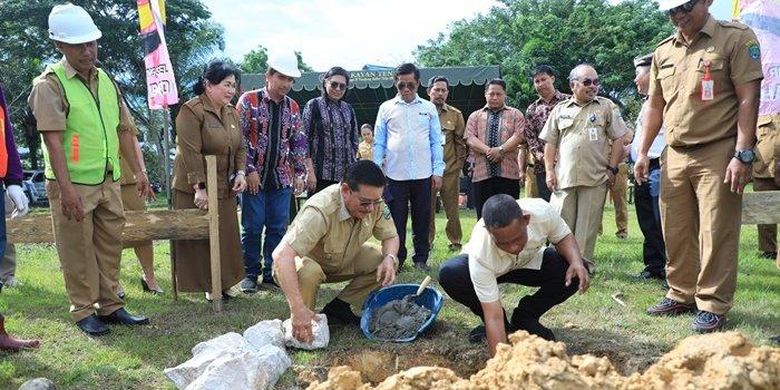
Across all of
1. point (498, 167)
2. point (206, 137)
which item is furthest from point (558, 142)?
point (206, 137)

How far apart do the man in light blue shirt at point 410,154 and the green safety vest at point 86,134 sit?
238cm

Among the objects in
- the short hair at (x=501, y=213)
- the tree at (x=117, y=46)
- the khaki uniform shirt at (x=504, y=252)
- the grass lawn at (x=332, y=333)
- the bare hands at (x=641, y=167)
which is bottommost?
the grass lawn at (x=332, y=333)

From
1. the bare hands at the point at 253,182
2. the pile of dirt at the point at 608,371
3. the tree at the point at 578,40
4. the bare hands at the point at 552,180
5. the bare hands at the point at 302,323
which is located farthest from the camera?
the tree at the point at 578,40

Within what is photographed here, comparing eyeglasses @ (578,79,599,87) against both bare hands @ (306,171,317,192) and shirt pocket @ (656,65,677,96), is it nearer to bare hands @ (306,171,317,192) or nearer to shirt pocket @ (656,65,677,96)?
shirt pocket @ (656,65,677,96)

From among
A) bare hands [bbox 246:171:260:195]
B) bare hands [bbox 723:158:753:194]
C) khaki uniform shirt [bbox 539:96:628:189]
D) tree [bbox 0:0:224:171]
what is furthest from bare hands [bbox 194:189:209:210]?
tree [bbox 0:0:224:171]

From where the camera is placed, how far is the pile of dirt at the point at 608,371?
84.4 inches

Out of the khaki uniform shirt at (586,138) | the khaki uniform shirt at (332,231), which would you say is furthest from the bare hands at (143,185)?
the khaki uniform shirt at (586,138)

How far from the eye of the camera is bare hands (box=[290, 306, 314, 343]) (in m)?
3.49

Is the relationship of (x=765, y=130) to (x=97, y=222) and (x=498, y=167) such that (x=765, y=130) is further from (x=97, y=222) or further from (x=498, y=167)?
(x=97, y=222)

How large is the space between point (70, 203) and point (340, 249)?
5.32 ft

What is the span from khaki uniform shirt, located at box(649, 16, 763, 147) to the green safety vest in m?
3.58

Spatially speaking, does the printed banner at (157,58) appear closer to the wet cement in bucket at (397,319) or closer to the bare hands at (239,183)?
the bare hands at (239,183)

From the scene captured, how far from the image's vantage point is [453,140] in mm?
7324

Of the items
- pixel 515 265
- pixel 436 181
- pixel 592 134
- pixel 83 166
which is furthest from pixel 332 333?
pixel 592 134
